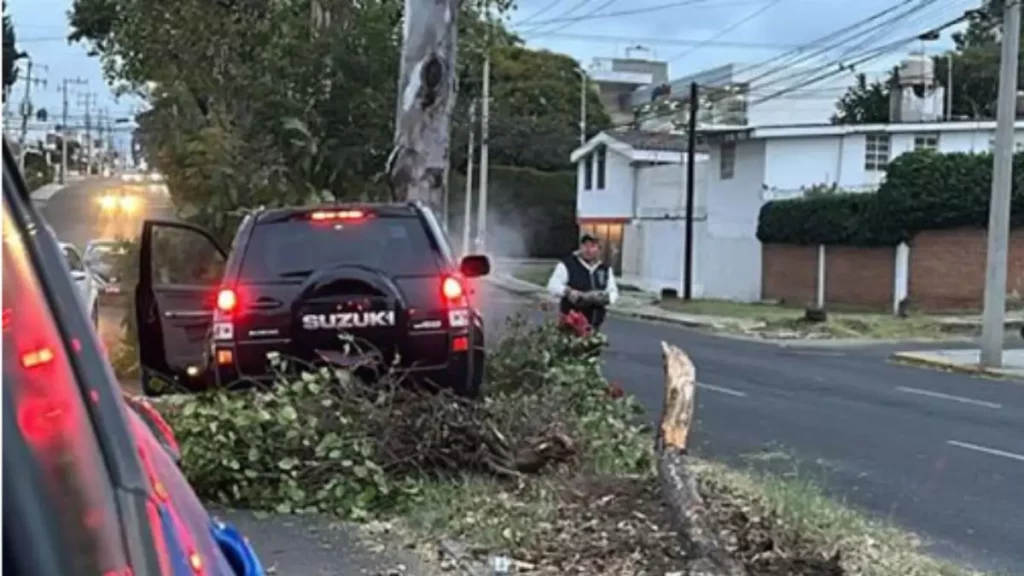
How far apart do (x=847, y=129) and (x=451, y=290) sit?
3393 centimetres

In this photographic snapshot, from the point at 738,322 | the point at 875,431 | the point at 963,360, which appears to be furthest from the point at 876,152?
the point at 875,431

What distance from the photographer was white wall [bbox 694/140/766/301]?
41.9 meters

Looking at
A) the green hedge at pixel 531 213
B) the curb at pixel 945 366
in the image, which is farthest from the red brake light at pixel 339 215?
the green hedge at pixel 531 213

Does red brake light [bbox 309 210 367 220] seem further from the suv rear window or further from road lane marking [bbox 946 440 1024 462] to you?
road lane marking [bbox 946 440 1024 462]

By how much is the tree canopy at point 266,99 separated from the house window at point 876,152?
2554 cm

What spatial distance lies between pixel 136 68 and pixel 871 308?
20632mm

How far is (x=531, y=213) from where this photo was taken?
2456 inches

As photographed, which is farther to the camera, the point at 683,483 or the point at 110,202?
the point at 110,202

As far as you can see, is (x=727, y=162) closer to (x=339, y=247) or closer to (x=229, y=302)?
(x=339, y=247)

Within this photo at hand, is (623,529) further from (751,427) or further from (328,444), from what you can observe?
(751,427)

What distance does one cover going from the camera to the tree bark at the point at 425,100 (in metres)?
11.5

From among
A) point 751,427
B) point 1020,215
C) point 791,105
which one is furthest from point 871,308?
point 791,105

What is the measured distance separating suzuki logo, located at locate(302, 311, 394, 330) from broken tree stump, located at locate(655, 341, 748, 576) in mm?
1766

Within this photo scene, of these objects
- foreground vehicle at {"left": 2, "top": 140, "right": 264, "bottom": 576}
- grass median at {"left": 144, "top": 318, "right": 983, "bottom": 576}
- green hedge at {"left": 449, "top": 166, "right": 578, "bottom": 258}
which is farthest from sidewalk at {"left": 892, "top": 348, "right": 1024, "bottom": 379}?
green hedge at {"left": 449, "top": 166, "right": 578, "bottom": 258}
